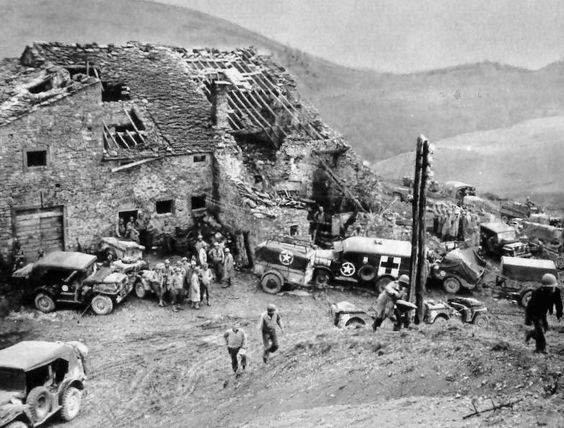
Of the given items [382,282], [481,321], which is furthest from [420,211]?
[382,282]

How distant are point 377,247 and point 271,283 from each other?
161 inches

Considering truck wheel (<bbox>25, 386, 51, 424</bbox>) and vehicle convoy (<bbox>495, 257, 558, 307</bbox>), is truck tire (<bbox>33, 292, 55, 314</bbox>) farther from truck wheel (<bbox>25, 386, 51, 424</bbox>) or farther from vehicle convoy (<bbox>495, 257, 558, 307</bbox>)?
vehicle convoy (<bbox>495, 257, 558, 307</bbox>)

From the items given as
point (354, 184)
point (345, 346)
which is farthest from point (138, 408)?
point (354, 184)

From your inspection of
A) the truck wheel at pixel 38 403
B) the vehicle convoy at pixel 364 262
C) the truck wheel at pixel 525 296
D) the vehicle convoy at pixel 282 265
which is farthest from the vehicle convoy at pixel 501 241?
the truck wheel at pixel 38 403

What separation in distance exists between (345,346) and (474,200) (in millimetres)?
24522

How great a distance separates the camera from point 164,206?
29.5 metres

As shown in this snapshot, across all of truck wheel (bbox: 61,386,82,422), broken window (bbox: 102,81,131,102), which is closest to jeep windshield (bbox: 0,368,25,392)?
truck wheel (bbox: 61,386,82,422)

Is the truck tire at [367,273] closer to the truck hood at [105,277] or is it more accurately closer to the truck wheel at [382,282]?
the truck wheel at [382,282]

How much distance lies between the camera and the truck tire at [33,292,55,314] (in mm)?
22797

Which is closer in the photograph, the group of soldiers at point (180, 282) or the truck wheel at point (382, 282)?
the group of soldiers at point (180, 282)

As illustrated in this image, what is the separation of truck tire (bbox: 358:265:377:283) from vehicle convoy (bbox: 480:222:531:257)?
26.0 ft

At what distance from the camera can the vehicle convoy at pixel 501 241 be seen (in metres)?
30.4

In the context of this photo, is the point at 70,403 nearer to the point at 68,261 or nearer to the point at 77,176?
Result: the point at 68,261

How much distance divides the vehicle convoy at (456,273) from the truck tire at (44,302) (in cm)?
1368
